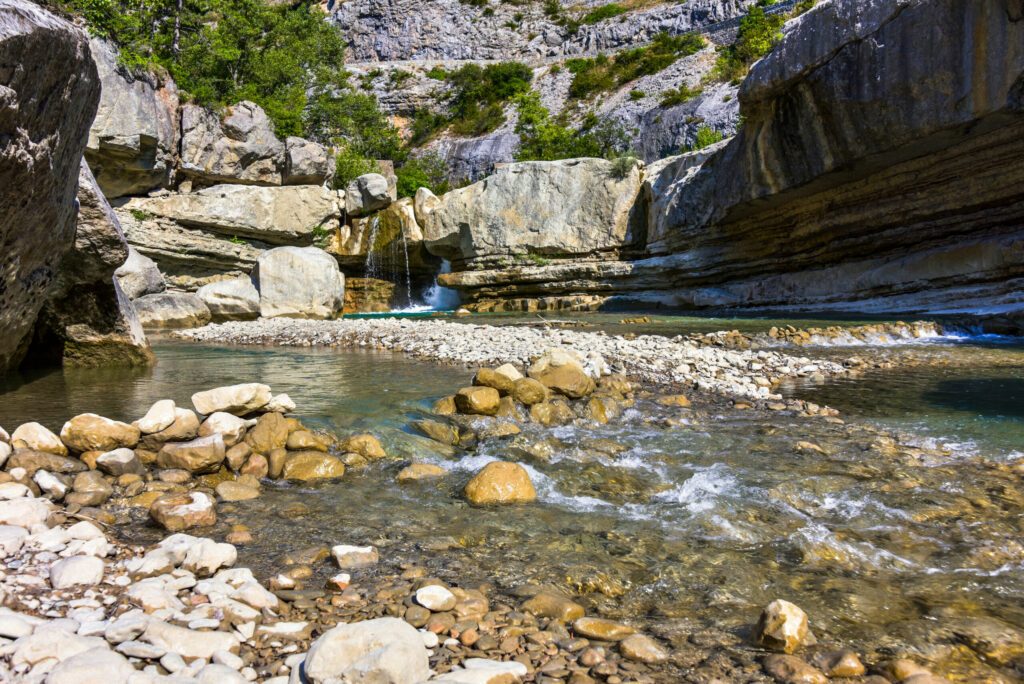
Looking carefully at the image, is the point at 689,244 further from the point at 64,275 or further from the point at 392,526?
the point at 392,526

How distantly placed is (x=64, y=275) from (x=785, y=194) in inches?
715

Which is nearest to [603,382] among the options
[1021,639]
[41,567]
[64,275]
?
[1021,639]

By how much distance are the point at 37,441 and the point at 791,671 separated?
4.64 m

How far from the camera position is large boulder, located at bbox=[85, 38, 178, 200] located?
70.9 feet

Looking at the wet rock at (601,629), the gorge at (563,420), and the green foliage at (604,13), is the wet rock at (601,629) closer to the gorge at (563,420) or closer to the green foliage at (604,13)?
the gorge at (563,420)

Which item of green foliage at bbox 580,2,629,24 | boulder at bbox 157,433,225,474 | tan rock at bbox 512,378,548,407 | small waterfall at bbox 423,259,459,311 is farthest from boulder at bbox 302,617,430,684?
green foliage at bbox 580,2,629,24

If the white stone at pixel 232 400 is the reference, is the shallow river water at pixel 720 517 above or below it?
below

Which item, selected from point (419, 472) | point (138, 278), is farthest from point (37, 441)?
point (138, 278)

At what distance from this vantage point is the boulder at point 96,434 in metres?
4.35

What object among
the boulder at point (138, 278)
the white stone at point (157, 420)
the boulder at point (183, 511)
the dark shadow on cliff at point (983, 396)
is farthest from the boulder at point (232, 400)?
the boulder at point (138, 278)

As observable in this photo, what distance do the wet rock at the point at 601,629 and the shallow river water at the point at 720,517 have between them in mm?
166

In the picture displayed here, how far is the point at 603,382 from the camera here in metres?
7.63

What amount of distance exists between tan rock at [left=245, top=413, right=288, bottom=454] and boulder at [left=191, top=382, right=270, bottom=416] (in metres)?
0.17

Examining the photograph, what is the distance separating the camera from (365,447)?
201 inches
